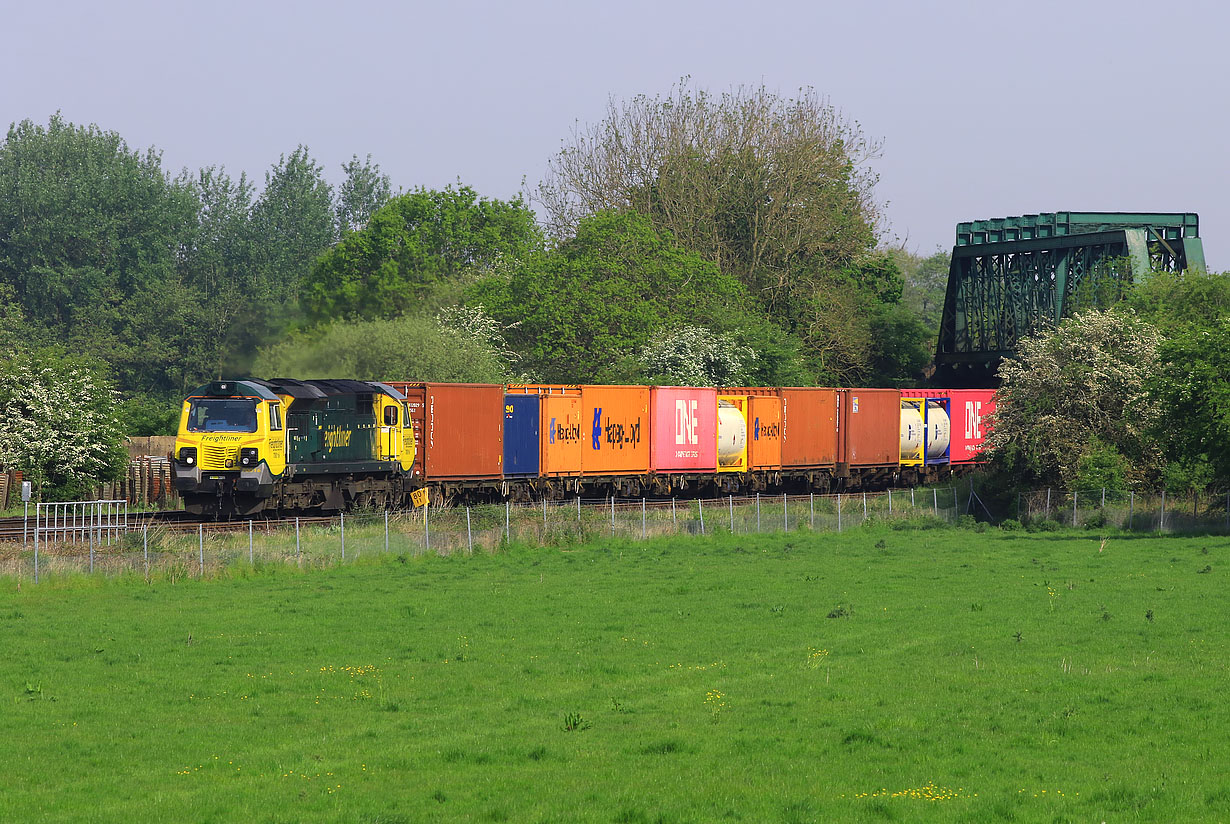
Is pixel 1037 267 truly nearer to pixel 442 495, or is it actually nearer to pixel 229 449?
pixel 442 495

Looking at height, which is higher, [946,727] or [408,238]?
[408,238]

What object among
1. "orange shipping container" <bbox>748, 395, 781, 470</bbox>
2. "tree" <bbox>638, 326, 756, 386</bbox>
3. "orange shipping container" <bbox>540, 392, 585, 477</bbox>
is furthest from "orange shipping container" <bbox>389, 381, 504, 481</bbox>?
"tree" <bbox>638, 326, 756, 386</bbox>

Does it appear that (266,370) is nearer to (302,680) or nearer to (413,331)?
(413,331)

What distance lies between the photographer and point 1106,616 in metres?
27.0

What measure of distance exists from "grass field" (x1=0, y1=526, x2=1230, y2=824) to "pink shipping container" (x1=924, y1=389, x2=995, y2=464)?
3063 centimetres

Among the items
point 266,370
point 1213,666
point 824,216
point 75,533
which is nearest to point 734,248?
point 824,216

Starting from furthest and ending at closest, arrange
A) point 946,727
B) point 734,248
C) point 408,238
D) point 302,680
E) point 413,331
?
point 408,238 → point 734,248 → point 413,331 → point 302,680 → point 946,727

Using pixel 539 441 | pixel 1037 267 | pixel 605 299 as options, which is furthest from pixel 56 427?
pixel 1037 267

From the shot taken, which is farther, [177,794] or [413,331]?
[413,331]

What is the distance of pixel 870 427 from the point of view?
201 ft

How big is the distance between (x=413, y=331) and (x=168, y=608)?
44522 mm

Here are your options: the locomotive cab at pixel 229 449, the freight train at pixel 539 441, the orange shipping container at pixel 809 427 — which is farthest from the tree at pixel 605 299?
the locomotive cab at pixel 229 449

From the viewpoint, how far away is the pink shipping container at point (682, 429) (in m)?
53.2

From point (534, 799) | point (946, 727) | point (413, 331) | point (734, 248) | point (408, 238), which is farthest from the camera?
point (408, 238)
